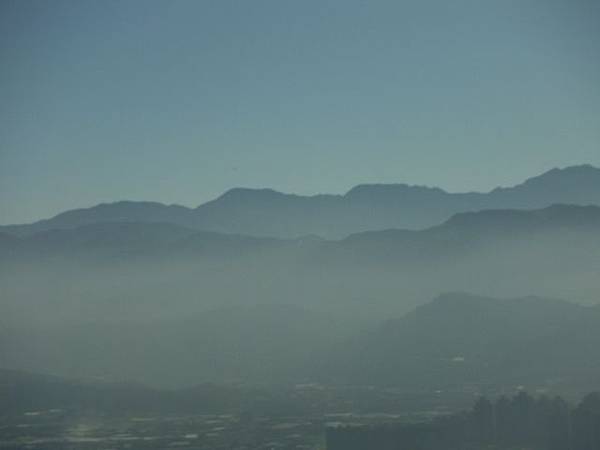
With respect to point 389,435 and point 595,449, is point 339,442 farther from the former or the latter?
point 595,449

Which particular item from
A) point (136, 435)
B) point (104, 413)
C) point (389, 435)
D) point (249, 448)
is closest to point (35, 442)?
point (136, 435)

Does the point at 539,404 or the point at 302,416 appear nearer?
the point at 539,404

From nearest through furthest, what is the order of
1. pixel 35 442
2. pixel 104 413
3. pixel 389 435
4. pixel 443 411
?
pixel 389 435 < pixel 35 442 < pixel 443 411 < pixel 104 413

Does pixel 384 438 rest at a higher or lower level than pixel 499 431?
lower

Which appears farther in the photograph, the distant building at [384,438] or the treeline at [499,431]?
the distant building at [384,438]

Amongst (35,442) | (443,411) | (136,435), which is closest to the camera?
(35,442)

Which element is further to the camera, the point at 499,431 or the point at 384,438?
the point at 499,431

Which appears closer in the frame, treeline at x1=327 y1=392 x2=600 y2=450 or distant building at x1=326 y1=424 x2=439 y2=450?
treeline at x1=327 y1=392 x2=600 y2=450
